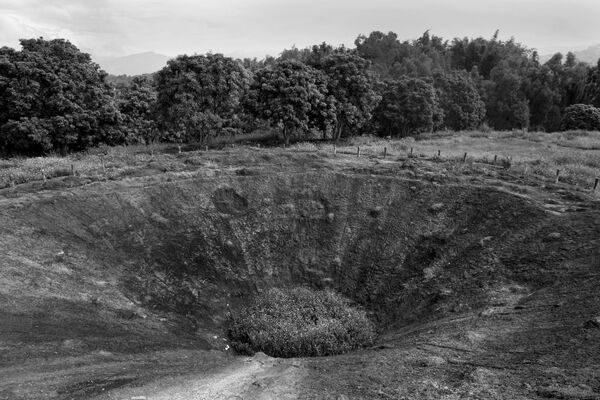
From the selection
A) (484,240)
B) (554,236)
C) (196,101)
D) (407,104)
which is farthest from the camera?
(407,104)

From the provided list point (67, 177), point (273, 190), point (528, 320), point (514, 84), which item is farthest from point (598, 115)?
point (67, 177)

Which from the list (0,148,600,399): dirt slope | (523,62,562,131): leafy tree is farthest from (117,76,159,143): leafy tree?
(523,62,562,131): leafy tree

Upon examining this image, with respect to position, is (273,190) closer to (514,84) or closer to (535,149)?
(535,149)

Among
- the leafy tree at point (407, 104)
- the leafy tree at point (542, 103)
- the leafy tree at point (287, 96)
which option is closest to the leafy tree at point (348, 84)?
the leafy tree at point (287, 96)

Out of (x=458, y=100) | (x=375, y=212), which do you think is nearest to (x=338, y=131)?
(x=375, y=212)

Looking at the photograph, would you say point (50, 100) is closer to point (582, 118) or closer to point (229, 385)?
point (229, 385)

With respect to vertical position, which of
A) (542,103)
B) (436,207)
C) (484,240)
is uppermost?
(542,103)

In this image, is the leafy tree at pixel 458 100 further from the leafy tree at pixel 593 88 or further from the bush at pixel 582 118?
the leafy tree at pixel 593 88
